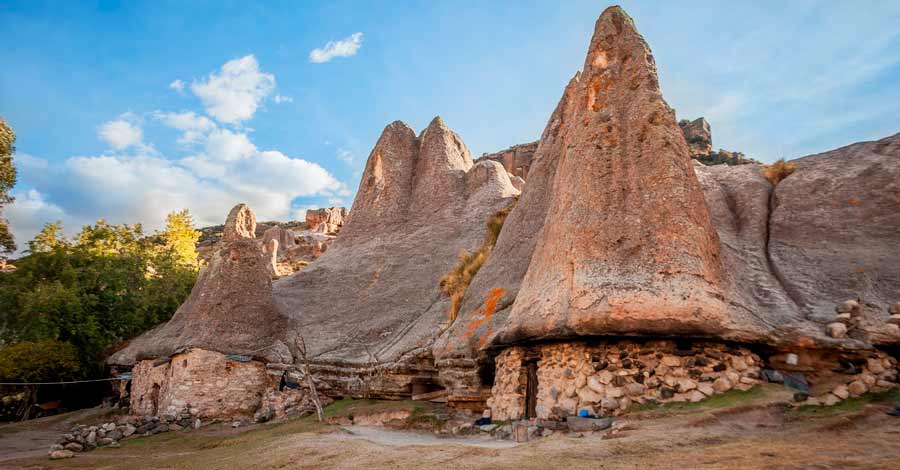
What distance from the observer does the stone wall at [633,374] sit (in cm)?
941

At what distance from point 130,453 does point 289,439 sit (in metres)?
5.31

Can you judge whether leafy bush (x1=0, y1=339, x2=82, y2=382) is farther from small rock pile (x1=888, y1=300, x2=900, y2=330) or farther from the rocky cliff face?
small rock pile (x1=888, y1=300, x2=900, y2=330)

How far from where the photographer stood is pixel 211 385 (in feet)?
59.9

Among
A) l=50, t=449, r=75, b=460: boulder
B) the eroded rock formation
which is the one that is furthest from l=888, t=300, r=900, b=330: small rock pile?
l=50, t=449, r=75, b=460: boulder

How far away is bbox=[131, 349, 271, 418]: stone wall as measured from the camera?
1798 centimetres

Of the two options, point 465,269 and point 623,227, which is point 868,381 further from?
point 465,269

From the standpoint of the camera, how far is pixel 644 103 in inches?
486

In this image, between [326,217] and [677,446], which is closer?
[677,446]

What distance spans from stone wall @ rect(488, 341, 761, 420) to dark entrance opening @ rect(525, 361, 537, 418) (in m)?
0.57

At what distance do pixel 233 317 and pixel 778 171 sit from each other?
16.2 metres

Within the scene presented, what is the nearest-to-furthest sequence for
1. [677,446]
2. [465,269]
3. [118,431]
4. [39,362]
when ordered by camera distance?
[677,446] → [118,431] → [465,269] → [39,362]

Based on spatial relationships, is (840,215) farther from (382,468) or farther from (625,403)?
(382,468)

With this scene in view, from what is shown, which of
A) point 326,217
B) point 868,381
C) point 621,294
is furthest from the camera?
point 326,217

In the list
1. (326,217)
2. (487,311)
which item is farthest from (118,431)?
(326,217)
